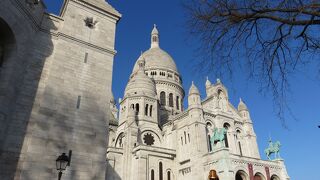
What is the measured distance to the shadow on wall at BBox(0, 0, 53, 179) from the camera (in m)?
11.7

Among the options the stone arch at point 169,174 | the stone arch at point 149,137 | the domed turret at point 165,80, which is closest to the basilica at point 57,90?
the stone arch at point 169,174

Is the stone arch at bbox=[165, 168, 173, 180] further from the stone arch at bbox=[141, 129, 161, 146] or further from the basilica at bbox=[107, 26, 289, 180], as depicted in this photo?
the stone arch at bbox=[141, 129, 161, 146]

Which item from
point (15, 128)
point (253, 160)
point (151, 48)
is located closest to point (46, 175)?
point (15, 128)

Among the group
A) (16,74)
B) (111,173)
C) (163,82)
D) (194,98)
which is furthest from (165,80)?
(16,74)

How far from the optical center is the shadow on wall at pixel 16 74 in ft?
38.3

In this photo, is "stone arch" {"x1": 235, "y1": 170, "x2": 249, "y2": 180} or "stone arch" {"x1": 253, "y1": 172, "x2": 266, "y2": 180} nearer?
"stone arch" {"x1": 235, "y1": 170, "x2": 249, "y2": 180}

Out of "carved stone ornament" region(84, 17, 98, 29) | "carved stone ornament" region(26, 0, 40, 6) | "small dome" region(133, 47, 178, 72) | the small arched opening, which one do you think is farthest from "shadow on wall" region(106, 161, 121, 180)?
"small dome" region(133, 47, 178, 72)

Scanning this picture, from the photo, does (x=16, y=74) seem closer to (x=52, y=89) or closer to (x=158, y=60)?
(x=52, y=89)

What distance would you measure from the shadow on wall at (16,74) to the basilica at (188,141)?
1973 centimetres

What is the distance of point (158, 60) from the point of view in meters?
55.0

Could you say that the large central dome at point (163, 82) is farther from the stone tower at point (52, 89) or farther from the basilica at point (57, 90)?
the stone tower at point (52, 89)

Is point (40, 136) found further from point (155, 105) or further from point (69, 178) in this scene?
point (155, 105)

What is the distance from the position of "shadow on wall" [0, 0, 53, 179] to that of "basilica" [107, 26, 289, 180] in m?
19.7

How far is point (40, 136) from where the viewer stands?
12.5m
